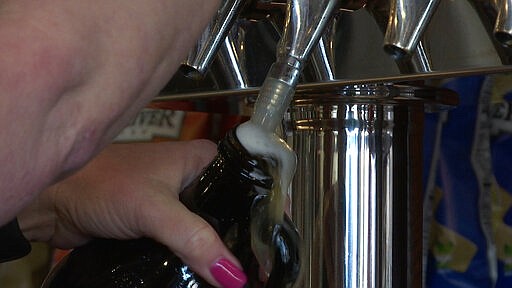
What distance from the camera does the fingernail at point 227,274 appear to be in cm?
48

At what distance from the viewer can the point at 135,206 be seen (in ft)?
1.76

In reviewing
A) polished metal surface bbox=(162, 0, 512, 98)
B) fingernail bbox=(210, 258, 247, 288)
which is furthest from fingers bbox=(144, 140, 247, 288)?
polished metal surface bbox=(162, 0, 512, 98)

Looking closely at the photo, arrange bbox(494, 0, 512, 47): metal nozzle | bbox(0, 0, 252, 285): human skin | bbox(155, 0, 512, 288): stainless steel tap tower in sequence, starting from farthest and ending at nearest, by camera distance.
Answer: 1. bbox(155, 0, 512, 288): stainless steel tap tower
2. bbox(494, 0, 512, 47): metal nozzle
3. bbox(0, 0, 252, 285): human skin

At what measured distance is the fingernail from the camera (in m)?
0.48

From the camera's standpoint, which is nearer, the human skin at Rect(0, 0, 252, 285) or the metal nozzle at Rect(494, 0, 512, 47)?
the human skin at Rect(0, 0, 252, 285)

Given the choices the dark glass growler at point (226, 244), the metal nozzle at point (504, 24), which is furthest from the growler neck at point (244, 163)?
the metal nozzle at point (504, 24)

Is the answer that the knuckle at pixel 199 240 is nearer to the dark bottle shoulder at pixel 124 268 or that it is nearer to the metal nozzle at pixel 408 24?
the dark bottle shoulder at pixel 124 268

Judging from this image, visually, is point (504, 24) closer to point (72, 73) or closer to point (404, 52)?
point (404, 52)

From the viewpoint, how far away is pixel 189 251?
1.60 ft

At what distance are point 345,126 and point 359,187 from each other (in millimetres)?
40

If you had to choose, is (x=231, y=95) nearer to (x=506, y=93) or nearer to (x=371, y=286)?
(x=371, y=286)

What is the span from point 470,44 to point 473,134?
0.38 metres

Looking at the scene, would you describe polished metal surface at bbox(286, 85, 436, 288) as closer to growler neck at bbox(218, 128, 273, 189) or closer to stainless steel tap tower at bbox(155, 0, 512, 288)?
stainless steel tap tower at bbox(155, 0, 512, 288)

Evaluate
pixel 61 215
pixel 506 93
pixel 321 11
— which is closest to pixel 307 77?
pixel 321 11
